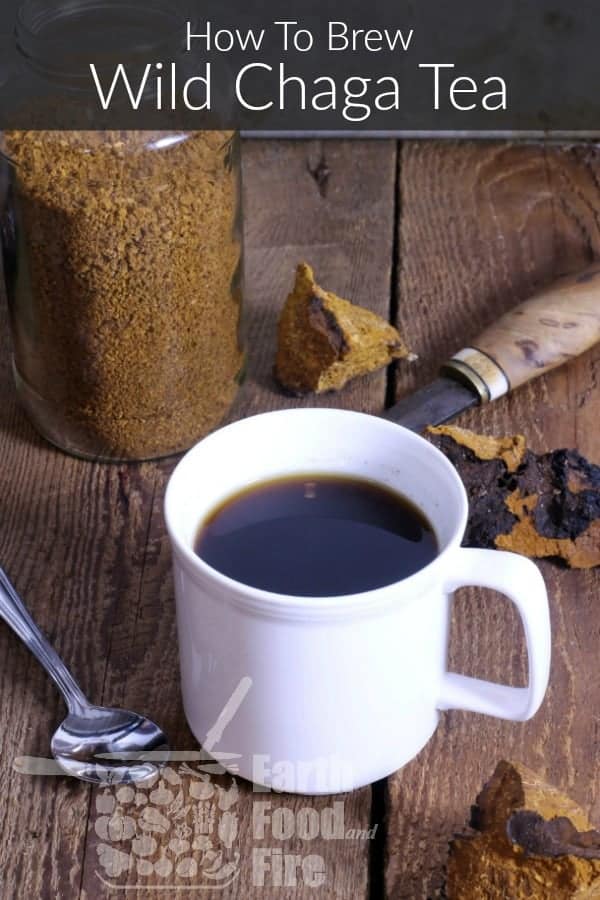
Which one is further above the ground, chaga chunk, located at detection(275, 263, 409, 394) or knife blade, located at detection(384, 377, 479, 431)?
chaga chunk, located at detection(275, 263, 409, 394)

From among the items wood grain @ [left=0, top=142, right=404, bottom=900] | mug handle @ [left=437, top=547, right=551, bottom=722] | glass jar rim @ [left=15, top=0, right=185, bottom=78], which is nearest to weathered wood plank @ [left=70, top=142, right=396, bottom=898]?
wood grain @ [left=0, top=142, right=404, bottom=900]

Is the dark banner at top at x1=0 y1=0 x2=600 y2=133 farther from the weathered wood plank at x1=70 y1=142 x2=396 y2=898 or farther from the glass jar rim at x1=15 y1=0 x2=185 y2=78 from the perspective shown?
the glass jar rim at x1=15 y1=0 x2=185 y2=78

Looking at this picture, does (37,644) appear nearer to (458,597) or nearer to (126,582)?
(126,582)

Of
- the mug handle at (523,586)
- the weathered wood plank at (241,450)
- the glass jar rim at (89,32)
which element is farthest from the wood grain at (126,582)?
the glass jar rim at (89,32)

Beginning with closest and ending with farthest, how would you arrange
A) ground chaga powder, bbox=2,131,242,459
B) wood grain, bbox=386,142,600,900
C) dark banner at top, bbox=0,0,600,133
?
wood grain, bbox=386,142,600,900
ground chaga powder, bbox=2,131,242,459
dark banner at top, bbox=0,0,600,133

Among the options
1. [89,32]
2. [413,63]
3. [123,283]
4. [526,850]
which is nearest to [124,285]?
[123,283]

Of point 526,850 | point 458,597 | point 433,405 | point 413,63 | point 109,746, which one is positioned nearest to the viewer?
point 526,850

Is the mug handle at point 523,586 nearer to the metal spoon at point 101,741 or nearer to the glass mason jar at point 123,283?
the metal spoon at point 101,741
